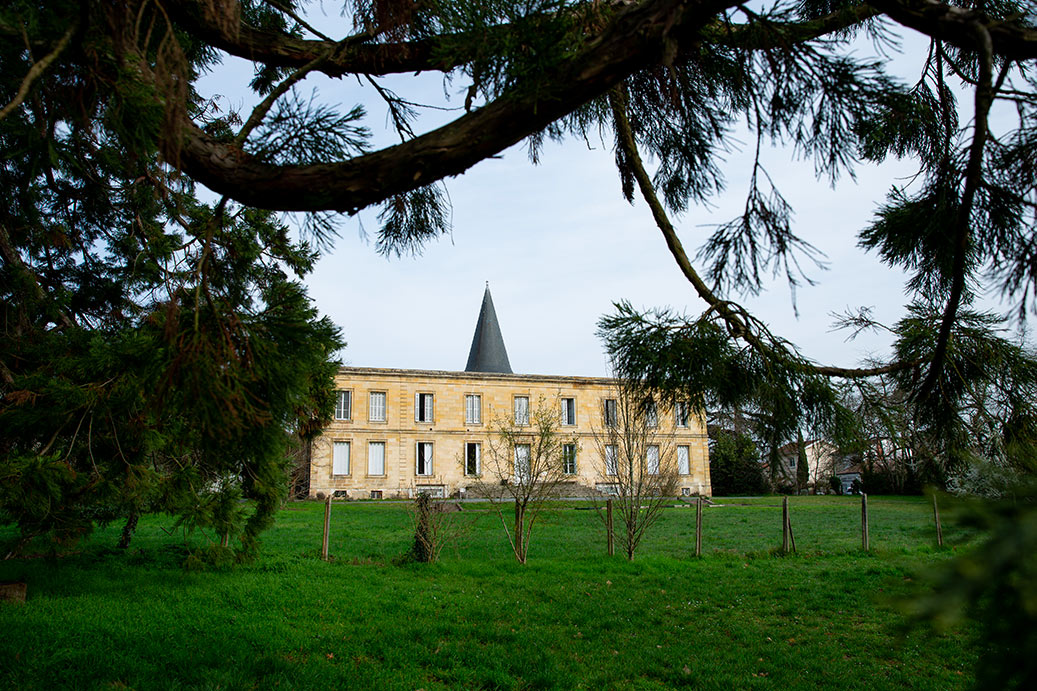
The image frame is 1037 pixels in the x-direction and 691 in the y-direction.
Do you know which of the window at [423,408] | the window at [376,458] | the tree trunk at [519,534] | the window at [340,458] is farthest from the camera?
the window at [423,408]

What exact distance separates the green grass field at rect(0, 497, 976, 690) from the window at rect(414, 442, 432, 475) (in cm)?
2124

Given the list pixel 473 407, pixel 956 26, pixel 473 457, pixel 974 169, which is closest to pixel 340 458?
pixel 473 457

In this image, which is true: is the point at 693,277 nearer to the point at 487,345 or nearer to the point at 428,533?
the point at 428,533

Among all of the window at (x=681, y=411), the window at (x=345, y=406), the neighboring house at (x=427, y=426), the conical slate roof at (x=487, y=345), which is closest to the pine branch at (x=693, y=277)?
the window at (x=681, y=411)

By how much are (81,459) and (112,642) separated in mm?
1505

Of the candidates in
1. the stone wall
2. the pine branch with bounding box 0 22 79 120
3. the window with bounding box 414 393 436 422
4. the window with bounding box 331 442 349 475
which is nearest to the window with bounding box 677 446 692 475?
the stone wall

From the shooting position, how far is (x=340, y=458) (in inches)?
1226

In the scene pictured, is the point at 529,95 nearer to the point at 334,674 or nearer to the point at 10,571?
the point at 334,674

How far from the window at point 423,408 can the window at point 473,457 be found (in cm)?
246

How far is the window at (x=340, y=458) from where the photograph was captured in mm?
30938

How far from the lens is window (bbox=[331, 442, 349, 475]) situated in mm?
30938

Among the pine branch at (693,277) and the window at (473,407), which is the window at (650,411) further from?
the window at (473,407)

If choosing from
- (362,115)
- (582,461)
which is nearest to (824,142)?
(362,115)

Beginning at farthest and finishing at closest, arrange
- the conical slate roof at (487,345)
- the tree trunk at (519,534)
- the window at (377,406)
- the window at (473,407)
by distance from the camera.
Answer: the conical slate roof at (487,345) → the window at (473,407) → the window at (377,406) → the tree trunk at (519,534)
